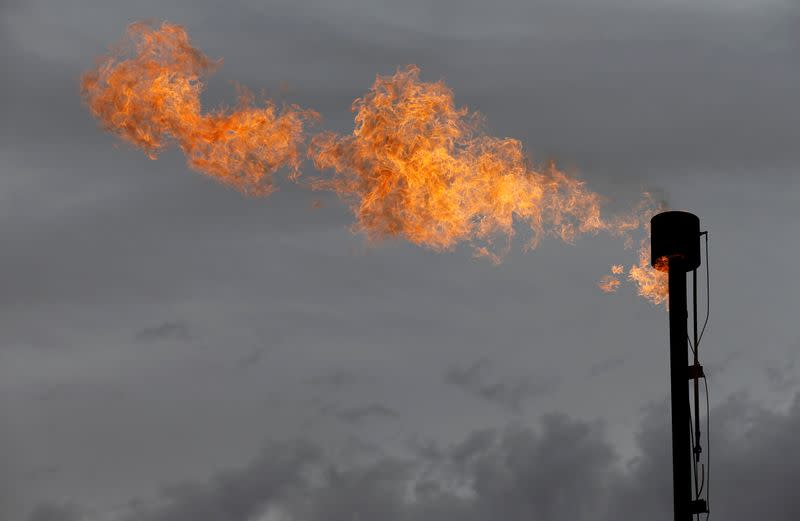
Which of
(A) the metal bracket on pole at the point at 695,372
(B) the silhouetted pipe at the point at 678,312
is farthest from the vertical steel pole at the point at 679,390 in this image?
(A) the metal bracket on pole at the point at 695,372

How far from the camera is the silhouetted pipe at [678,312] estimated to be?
11523mm

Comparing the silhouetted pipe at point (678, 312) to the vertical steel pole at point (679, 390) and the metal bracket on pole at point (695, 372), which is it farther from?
the metal bracket on pole at point (695, 372)

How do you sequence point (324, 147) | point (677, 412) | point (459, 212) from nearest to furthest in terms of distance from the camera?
point (677, 412)
point (459, 212)
point (324, 147)

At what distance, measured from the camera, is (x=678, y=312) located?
12008 mm

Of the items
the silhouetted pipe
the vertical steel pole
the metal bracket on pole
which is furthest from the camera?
the metal bracket on pole

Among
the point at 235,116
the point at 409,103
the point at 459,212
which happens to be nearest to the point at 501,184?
the point at 459,212

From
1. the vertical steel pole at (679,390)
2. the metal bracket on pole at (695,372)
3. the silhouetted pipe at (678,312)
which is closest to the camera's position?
the vertical steel pole at (679,390)

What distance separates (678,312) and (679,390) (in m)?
0.91

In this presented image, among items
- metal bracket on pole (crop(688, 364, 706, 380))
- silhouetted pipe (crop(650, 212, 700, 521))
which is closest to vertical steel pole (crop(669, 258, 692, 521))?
silhouetted pipe (crop(650, 212, 700, 521))

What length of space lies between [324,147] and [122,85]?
3.69 m

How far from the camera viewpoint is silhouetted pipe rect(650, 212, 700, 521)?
1152 cm

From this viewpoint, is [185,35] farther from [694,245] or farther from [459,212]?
[694,245]

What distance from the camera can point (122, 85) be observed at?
17.9 metres

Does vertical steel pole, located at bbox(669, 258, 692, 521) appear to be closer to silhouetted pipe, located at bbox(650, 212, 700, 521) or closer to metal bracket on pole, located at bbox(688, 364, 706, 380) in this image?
silhouetted pipe, located at bbox(650, 212, 700, 521)
